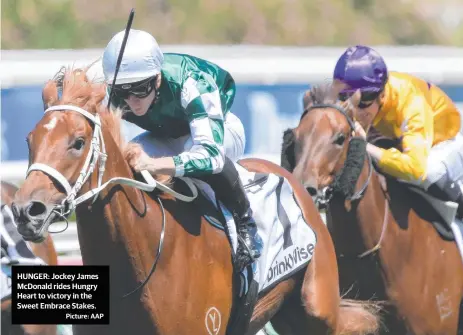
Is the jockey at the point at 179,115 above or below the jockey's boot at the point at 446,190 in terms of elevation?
above

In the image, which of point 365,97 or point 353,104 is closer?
point 353,104

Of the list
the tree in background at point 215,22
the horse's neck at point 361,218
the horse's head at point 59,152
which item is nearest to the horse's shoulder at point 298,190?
the horse's neck at point 361,218

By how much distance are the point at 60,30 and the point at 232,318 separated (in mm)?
11026

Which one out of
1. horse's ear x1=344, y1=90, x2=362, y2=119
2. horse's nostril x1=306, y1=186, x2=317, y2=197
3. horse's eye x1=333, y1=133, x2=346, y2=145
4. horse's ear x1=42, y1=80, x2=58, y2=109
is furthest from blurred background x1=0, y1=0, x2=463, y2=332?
horse's ear x1=42, y1=80, x2=58, y2=109

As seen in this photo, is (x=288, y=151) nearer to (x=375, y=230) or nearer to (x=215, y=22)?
(x=375, y=230)

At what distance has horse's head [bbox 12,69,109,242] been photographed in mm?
3527

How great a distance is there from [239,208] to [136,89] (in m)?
0.67

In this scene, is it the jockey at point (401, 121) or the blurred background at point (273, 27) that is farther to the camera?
the blurred background at point (273, 27)

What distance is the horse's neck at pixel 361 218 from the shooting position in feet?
17.0

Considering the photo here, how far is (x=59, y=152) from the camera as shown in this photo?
364cm

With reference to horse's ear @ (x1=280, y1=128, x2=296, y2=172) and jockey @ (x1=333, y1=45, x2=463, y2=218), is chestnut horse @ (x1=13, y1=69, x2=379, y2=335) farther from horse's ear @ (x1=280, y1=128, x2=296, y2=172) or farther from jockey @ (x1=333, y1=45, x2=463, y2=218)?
jockey @ (x1=333, y1=45, x2=463, y2=218)

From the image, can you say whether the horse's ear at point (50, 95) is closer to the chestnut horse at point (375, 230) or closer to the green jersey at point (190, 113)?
the green jersey at point (190, 113)

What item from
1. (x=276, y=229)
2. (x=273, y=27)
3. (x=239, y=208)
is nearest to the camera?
(x=239, y=208)

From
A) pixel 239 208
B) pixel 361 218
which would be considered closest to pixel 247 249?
pixel 239 208
